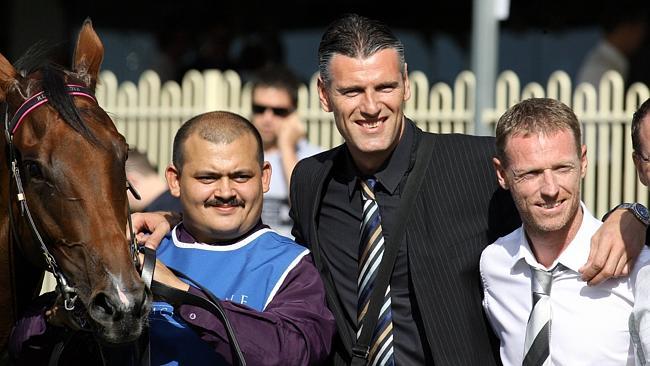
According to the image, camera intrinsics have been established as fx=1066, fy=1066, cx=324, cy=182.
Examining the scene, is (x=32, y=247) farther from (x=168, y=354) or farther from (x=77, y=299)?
(x=168, y=354)

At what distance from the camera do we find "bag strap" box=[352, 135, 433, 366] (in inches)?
141

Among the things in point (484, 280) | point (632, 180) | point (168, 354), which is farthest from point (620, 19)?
point (168, 354)

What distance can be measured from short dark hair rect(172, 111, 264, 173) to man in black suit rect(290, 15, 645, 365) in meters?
0.32

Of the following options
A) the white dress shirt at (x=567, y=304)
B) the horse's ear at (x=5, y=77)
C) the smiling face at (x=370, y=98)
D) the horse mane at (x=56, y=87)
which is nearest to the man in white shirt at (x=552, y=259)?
the white dress shirt at (x=567, y=304)

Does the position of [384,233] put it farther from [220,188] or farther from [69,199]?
[69,199]

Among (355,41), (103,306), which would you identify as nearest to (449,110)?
(355,41)

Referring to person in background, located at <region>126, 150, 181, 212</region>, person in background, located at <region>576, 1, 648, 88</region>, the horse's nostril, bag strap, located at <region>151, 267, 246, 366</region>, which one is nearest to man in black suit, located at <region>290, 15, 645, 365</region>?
bag strap, located at <region>151, 267, 246, 366</region>

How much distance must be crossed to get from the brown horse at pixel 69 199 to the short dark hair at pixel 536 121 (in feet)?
3.97

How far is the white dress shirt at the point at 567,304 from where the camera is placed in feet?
10.6

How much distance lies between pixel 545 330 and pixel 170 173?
56.0 inches

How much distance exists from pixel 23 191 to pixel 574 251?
5.62 feet

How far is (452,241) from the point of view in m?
3.66

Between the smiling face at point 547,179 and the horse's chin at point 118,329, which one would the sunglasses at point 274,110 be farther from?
the horse's chin at point 118,329

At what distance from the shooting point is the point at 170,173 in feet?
12.5
